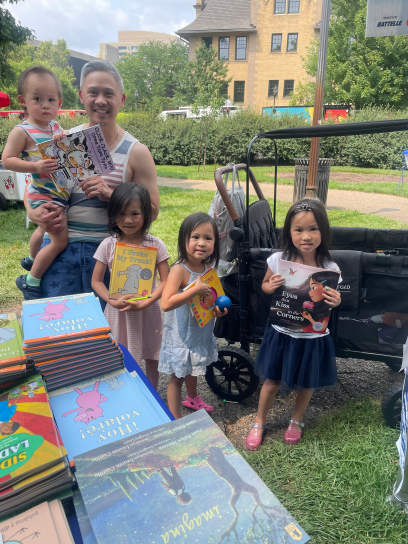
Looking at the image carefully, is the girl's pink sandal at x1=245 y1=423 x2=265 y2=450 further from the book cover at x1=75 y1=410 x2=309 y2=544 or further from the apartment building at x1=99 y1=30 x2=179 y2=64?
the apartment building at x1=99 y1=30 x2=179 y2=64

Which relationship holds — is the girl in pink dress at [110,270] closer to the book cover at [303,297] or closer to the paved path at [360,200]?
the book cover at [303,297]

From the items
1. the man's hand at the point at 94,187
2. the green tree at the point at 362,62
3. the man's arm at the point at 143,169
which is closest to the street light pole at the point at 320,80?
the man's arm at the point at 143,169

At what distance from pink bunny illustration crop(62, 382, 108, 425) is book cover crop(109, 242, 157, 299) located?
2.71ft

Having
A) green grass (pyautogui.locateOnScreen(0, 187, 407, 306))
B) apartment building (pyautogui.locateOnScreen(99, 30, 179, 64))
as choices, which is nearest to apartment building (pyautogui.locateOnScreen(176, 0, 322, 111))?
green grass (pyautogui.locateOnScreen(0, 187, 407, 306))

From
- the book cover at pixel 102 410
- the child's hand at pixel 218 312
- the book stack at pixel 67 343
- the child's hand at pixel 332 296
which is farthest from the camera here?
the child's hand at pixel 218 312

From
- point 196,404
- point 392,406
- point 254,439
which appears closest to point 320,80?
point 392,406

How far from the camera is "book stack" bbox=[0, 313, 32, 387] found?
112 cm

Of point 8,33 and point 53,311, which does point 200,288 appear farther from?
point 8,33

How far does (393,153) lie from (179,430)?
17.1 m

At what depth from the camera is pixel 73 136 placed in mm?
1885

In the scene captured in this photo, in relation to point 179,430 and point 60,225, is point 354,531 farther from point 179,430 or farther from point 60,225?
point 60,225

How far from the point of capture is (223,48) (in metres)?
36.4

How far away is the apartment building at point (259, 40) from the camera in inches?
1336

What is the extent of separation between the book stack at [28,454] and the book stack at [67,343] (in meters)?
0.19
